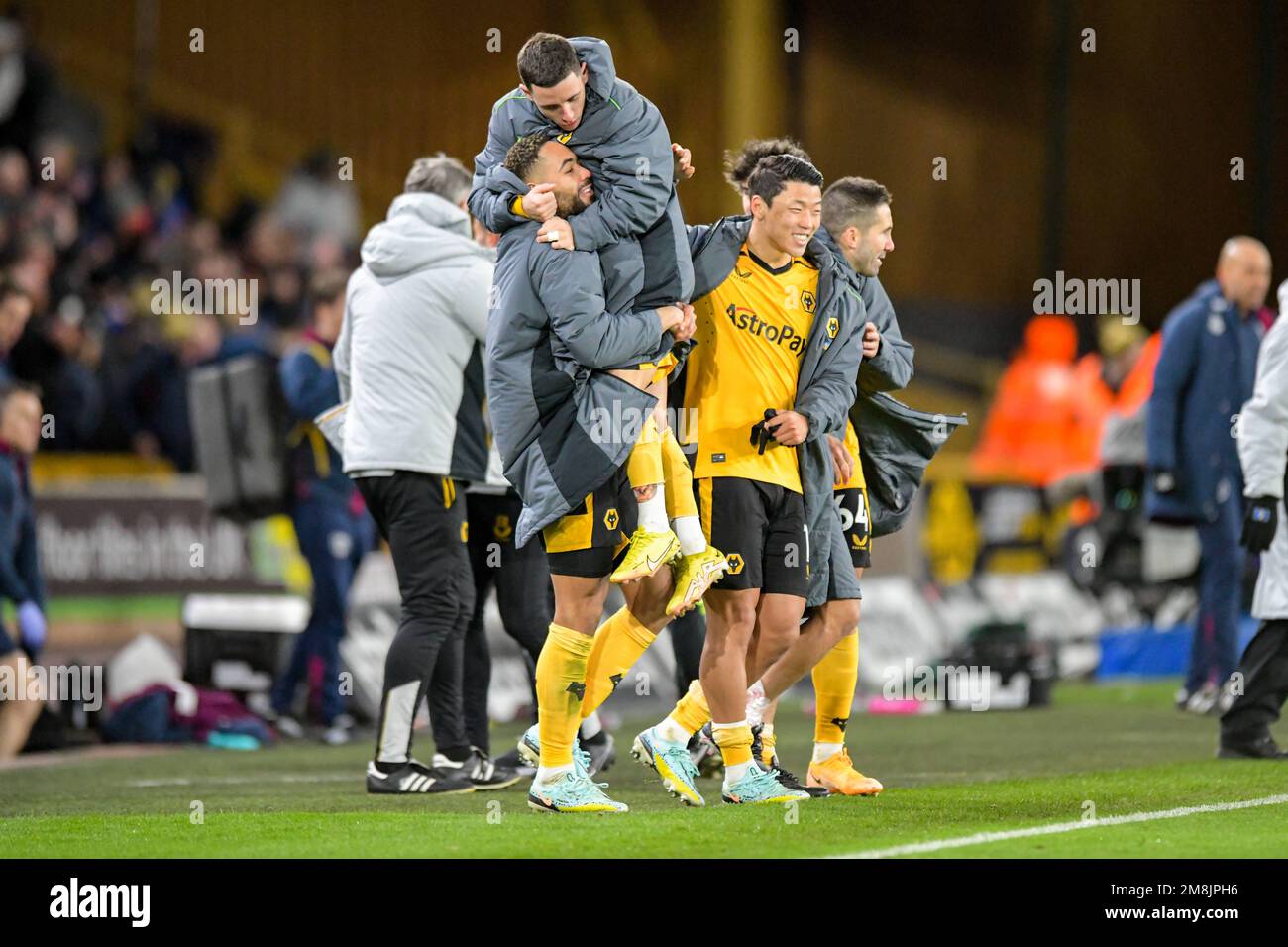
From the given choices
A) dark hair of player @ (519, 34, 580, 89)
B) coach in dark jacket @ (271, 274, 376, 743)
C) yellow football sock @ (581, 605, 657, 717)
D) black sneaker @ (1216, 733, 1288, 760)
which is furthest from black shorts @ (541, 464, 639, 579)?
coach in dark jacket @ (271, 274, 376, 743)

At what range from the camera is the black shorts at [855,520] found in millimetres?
7719

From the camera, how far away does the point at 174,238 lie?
1767 centimetres

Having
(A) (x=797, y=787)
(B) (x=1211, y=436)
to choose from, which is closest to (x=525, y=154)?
(A) (x=797, y=787)

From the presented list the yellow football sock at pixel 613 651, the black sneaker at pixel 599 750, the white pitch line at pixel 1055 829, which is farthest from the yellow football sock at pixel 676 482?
the black sneaker at pixel 599 750

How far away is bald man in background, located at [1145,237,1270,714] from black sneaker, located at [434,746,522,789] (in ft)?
16.6

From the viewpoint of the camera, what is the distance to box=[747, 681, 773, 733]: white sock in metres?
7.43

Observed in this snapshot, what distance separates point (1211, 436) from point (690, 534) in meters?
5.83

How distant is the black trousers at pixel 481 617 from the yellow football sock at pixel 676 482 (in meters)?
1.39

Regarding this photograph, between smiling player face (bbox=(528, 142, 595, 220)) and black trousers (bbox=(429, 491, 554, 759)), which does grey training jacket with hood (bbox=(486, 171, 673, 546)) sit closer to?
smiling player face (bbox=(528, 142, 595, 220))

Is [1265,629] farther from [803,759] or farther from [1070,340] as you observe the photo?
[1070,340]

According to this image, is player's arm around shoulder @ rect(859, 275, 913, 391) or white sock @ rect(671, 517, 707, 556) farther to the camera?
player's arm around shoulder @ rect(859, 275, 913, 391)

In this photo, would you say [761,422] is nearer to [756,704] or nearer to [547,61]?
[756,704]
